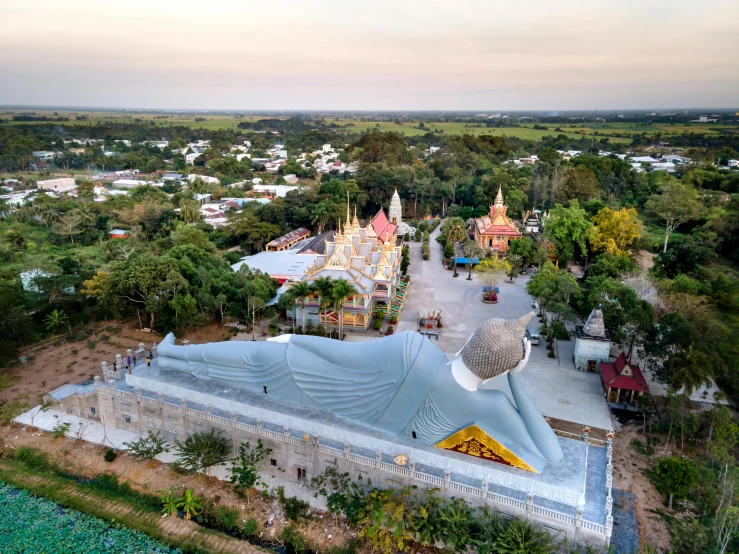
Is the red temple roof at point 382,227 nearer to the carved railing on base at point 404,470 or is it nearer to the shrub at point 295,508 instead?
the carved railing on base at point 404,470

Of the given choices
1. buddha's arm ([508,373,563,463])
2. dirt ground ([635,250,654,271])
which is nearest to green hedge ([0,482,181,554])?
buddha's arm ([508,373,563,463])

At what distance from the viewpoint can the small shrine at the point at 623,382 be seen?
1980cm

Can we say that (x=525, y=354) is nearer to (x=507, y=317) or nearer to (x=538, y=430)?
(x=538, y=430)

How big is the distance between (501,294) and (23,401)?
89.4ft

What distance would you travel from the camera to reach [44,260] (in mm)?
30891

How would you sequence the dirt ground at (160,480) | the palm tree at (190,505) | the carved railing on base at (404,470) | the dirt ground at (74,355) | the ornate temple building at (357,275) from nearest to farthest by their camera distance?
1. the carved railing on base at (404,470)
2. the dirt ground at (160,480)
3. the palm tree at (190,505)
4. the dirt ground at (74,355)
5. the ornate temple building at (357,275)

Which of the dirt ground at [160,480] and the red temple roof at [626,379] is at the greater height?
the red temple roof at [626,379]

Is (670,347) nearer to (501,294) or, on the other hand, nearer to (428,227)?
(501,294)

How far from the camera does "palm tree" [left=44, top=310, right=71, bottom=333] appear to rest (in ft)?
84.7

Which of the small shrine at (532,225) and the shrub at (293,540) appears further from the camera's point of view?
the small shrine at (532,225)

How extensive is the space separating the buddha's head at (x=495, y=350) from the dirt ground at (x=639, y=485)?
603cm

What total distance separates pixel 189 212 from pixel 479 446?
39161 millimetres

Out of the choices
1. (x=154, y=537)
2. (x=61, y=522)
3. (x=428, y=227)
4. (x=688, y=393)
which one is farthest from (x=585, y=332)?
(x=428, y=227)

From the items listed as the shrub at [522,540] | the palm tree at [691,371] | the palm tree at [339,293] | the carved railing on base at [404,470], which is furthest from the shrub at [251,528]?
the palm tree at [691,371]
